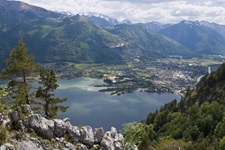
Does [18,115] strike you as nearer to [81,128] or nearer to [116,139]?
[81,128]

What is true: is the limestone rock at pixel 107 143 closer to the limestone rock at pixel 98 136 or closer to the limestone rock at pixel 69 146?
the limestone rock at pixel 98 136

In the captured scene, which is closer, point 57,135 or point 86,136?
point 57,135

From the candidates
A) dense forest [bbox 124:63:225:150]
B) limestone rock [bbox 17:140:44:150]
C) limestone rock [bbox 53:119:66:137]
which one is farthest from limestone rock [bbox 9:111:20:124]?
dense forest [bbox 124:63:225:150]

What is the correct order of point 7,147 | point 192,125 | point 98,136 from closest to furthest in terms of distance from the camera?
point 7,147 < point 98,136 < point 192,125

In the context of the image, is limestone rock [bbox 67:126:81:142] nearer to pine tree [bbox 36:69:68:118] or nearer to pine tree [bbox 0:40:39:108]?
pine tree [bbox 0:40:39:108]

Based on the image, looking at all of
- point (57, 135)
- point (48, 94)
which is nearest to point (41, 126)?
point (57, 135)

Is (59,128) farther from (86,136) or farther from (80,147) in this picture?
(86,136)
